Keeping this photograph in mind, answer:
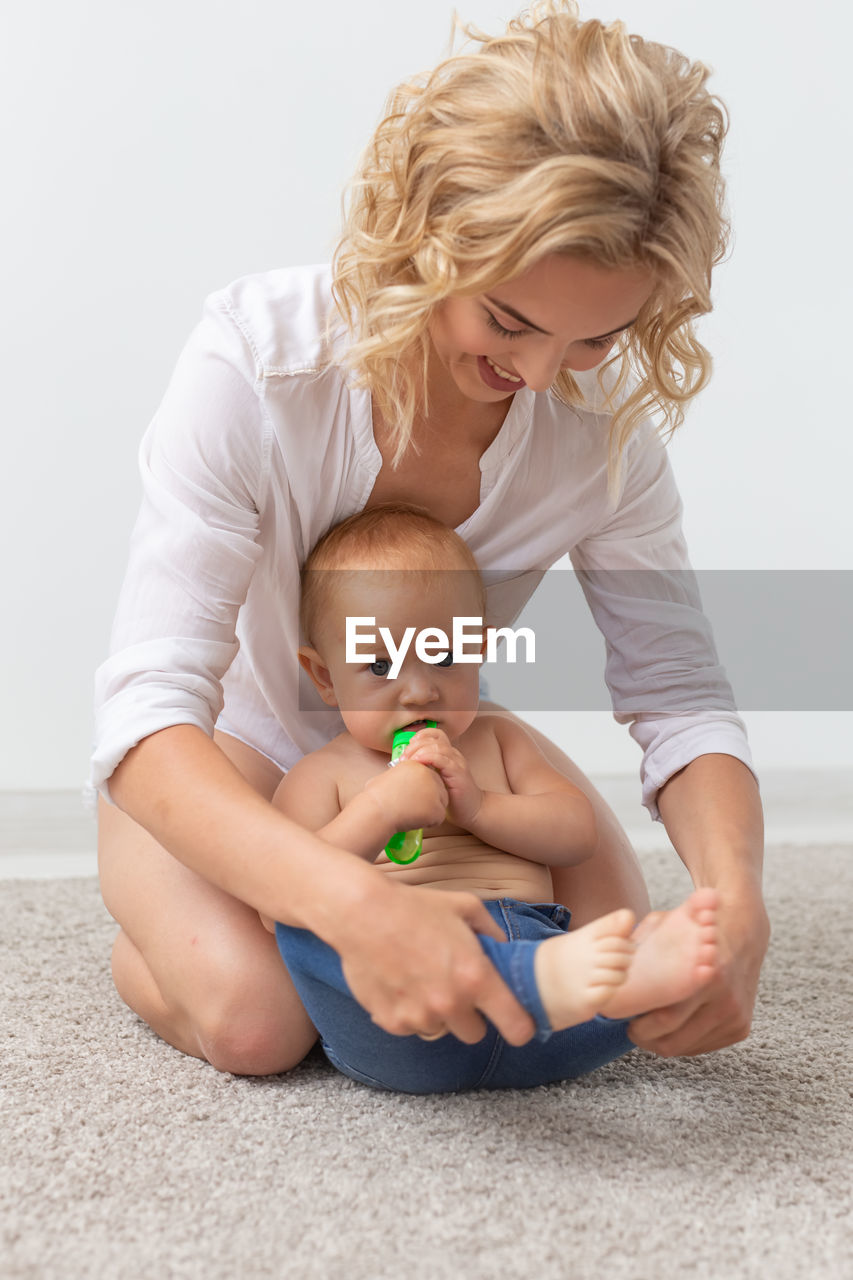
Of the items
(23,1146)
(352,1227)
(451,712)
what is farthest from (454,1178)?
(451,712)

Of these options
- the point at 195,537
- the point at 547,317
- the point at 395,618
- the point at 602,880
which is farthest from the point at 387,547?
the point at 602,880

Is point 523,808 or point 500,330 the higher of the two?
point 500,330

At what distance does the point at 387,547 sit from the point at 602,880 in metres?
0.39

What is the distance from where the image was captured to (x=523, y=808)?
1073mm

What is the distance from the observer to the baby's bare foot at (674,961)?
0.79m

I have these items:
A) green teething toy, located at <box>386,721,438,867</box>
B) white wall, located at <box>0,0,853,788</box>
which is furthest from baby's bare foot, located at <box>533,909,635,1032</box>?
white wall, located at <box>0,0,853,788</box>

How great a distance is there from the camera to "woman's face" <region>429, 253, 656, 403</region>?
893mm

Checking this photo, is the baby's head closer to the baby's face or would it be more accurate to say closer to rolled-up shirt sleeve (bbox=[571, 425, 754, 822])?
the baby's face

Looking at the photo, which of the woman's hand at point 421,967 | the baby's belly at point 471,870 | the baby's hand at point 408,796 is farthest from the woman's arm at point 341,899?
the baby's belly at point 471,870

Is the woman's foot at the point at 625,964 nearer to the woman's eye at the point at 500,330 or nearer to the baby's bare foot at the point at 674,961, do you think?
the baby's bare foot at the point at 674,961

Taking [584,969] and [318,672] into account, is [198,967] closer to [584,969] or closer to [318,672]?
[318,672]

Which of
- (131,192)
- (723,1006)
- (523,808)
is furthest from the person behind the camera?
(131,192)

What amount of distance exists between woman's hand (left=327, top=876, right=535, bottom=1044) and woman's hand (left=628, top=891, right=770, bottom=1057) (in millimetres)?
129

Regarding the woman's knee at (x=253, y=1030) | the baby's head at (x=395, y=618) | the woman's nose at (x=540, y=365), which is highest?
the woman's nose at (x=540, y=365)
